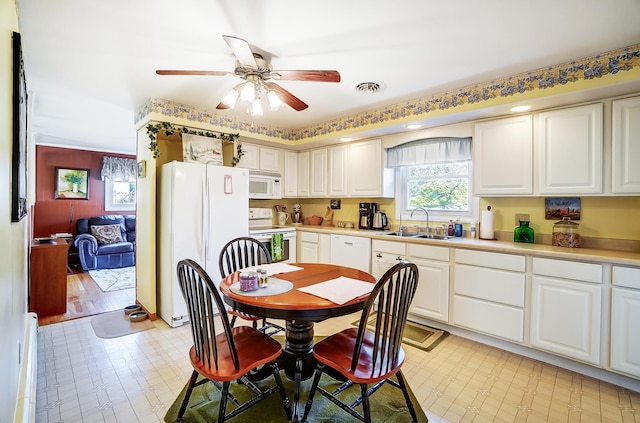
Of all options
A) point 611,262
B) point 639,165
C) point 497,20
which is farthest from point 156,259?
point 639,165

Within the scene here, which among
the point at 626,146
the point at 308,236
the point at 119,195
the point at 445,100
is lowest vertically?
the point at 308,236

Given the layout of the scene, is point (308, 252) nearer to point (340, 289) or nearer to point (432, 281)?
point (432, 281)

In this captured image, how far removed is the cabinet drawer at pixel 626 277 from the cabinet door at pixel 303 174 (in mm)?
3460

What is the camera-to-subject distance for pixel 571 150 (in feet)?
8.25

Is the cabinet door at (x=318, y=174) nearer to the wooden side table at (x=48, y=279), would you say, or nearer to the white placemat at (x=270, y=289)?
the white placemat at (x=270, y=289)

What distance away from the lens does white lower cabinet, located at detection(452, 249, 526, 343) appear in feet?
8.42

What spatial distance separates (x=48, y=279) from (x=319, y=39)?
12.4ft

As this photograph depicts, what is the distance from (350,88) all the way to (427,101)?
0.83 m

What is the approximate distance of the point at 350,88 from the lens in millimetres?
2926

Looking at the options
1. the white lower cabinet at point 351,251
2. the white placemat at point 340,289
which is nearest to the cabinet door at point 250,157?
the white lower cabinet at point 351,251

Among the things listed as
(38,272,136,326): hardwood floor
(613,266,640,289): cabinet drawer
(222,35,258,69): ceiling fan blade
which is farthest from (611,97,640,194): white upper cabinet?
(38,272,136,326): hardwood floor

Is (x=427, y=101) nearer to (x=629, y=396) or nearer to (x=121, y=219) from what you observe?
(x=629, y=396)

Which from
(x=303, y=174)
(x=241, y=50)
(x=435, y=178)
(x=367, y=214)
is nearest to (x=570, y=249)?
(x=435, y=178)

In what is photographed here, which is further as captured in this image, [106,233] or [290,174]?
[106,233]
